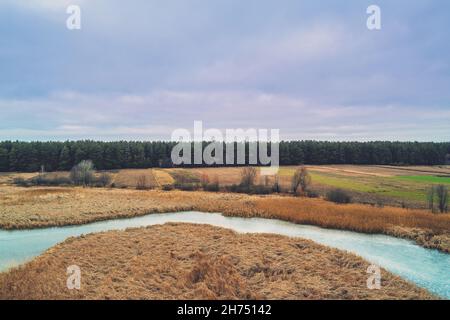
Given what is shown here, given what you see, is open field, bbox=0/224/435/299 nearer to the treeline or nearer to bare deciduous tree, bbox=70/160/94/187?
bare deciduous tree, bbox=70/160/94/187

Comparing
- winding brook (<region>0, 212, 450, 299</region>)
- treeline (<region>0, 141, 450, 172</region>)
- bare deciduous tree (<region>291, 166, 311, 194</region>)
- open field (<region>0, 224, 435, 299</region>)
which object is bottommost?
winding brook (<region>0, 212, 450, 299</region>)

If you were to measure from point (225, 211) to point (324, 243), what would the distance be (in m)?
12.4

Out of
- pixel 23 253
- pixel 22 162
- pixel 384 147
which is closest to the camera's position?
pixel 23 253

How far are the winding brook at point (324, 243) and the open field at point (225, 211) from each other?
1113mm

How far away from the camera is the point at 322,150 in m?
77.6

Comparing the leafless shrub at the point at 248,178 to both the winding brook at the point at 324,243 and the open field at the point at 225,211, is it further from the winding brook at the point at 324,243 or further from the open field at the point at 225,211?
the winding brook at the point at 324,243

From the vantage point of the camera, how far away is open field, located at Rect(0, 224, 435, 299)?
33.8 ft

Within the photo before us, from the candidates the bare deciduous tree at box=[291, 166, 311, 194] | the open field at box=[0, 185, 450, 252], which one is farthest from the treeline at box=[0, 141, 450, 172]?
the bare deciduous tree at box=[291, 166, 311, 194]

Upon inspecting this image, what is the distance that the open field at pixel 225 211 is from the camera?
21.1m

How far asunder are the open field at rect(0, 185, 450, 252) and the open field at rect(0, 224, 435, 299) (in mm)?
7543

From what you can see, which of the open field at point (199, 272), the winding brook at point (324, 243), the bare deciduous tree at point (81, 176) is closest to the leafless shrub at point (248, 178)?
the winding brook at point (324, 243)
